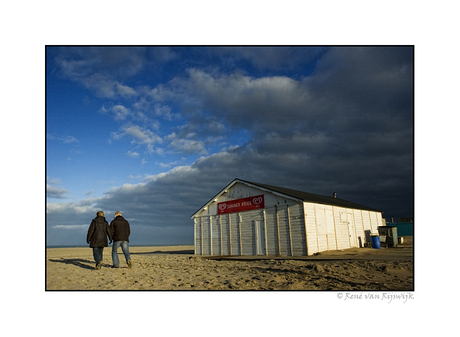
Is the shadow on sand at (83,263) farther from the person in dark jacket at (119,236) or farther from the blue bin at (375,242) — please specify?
the blue bin at (375,242)

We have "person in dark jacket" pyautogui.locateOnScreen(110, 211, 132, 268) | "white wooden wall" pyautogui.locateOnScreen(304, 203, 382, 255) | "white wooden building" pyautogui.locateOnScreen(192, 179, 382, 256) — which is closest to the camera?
"person in dark jacket" pyautogui.locateOnScreen(110, 211, 132, 268)

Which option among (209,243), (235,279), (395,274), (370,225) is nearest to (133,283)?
(235,279)

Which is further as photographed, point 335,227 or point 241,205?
point 241,205

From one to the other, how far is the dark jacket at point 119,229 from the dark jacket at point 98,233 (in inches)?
7.5

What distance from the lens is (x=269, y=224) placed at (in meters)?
19.9

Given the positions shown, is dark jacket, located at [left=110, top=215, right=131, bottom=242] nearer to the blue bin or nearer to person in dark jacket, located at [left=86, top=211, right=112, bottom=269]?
person in dark jacket, located at [left=86, top=211, right=112, bottom=269]

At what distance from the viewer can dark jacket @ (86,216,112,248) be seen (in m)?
9.95

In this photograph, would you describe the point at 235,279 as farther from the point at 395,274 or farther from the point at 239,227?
the point at 239,227

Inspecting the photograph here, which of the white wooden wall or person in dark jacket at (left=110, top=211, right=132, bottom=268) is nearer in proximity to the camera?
person in dark jacket at (left=110, top=211, right=132, bottom=268)

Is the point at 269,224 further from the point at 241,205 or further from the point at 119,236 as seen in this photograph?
the point at 119,236

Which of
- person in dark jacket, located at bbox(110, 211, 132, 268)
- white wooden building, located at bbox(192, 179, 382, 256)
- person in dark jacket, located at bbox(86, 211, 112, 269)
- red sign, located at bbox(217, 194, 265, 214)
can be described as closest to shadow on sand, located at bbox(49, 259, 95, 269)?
person in dark jacket, located at bbox(86, 211, 112, 269)

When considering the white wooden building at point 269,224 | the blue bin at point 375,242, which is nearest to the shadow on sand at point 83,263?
the white wooden building at point 269,224

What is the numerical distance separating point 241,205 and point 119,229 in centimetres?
1233

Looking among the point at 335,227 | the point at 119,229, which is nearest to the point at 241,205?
the point at 335,227
